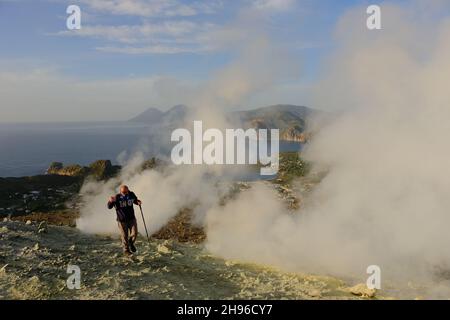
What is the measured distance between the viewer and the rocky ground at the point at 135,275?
10.4m

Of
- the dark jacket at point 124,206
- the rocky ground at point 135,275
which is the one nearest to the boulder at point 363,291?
the rocky ground at point 135,275

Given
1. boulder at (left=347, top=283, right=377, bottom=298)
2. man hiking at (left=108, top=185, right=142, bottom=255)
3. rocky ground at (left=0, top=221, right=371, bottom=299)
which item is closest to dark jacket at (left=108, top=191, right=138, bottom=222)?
man hiking at (left=108, top=185, right=142, bottom=255)

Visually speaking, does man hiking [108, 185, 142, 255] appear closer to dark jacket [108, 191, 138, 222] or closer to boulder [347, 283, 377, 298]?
dark jacket [108, 191, 138, 222]

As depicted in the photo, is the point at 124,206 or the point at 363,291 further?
the point at 124,206

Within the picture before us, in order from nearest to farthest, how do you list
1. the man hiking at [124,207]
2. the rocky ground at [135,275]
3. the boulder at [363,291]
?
the rocky ground at [135,275]
the boulder at [363,291]
the man hiking at [124,207]

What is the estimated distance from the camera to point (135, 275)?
11.7 metres

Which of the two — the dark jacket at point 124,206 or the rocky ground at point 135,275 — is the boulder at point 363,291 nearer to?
the rocky ground at point 135,275

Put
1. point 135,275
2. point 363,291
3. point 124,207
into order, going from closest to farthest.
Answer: point 363,291
point 135,275
point 124,207

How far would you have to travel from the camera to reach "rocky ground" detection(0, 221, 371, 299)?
10398mm

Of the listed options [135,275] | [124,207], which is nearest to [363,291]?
[135,275]

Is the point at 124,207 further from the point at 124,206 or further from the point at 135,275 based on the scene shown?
the point at 135,275

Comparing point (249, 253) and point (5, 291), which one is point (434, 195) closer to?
point (249, 253)

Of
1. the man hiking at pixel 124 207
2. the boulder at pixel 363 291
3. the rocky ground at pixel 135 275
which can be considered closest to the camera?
the rocky ground at pixel 135 275
